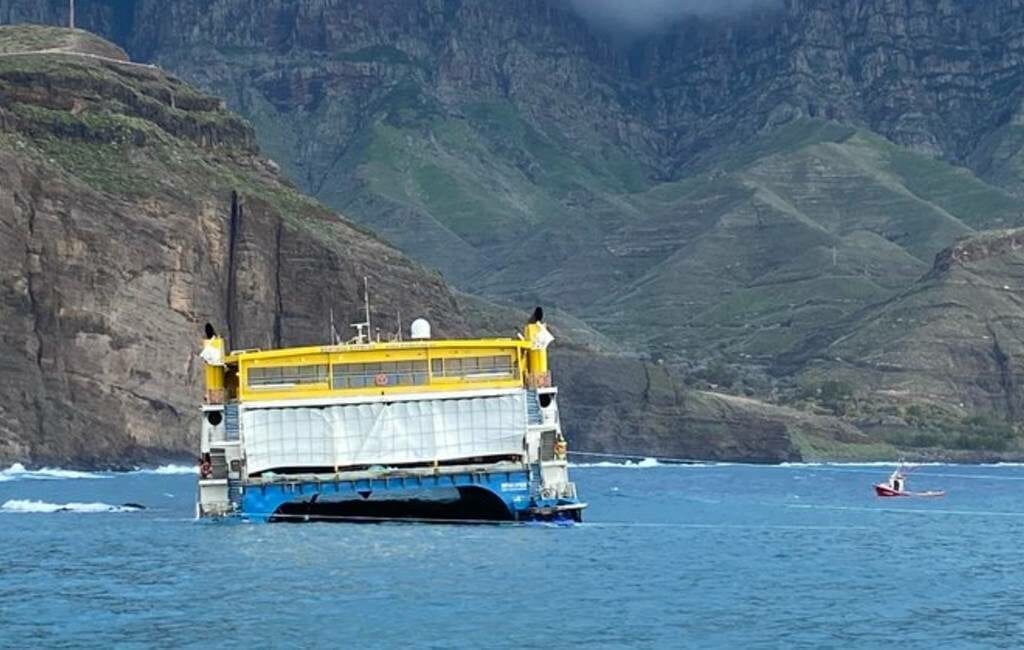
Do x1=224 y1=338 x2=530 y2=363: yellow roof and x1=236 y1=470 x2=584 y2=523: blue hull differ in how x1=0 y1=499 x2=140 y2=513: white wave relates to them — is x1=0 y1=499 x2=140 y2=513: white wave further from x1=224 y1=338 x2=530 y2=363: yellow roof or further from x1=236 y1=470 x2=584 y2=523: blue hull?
x1=224 y1=338 x2=530 y2=363: yellow roof

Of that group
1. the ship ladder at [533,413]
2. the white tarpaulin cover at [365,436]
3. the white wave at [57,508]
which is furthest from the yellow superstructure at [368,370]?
the white wave at [57,508]

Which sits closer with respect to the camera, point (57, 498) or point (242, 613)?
point (242, 613)

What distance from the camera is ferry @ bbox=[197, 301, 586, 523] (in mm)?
109375

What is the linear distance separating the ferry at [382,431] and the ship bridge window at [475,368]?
0.04 meters

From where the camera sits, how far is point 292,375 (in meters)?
111

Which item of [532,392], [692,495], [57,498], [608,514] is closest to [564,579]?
[532,392]

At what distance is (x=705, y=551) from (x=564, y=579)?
58.5 ft

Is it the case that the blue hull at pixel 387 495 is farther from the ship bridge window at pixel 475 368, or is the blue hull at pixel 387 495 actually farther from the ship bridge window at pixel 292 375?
the ship bridge window at pixel 475 368

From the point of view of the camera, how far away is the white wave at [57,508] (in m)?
138

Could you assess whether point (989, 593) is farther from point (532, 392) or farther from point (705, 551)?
point (532, 392)

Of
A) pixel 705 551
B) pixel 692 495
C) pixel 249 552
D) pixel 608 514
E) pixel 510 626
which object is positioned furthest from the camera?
pixel 692 495

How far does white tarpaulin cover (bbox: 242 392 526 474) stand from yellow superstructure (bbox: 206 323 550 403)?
0.80 meters

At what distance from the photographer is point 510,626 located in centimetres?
7912

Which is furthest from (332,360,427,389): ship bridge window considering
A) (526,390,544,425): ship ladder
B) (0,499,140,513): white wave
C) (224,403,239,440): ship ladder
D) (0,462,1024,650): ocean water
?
(0,499,140,513): white wave
